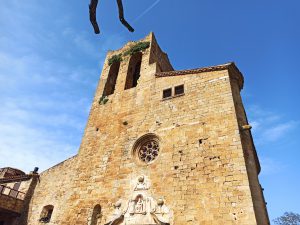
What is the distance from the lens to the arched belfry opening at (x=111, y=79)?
1383cm

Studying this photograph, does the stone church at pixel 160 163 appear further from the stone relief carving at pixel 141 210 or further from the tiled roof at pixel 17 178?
the tiled roof at pixel 17 178

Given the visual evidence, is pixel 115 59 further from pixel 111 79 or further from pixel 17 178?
pixel 17 178

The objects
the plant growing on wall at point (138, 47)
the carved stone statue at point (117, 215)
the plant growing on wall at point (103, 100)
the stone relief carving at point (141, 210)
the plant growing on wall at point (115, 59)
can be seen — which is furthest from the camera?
the plant growing on wall at point (115, 59)

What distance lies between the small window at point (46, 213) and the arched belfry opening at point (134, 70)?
757 centimetres

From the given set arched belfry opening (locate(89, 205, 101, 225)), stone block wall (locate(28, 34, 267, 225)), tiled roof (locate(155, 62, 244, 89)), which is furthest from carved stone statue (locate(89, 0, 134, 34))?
arched belfry opening (locate(89, 205, 101, 225))

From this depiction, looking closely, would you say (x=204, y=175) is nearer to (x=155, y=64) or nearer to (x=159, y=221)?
(x=159, y=221)

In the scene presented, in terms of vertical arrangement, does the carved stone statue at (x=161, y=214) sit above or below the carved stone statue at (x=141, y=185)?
below

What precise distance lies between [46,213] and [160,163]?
7276 mm

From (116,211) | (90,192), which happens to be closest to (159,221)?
(116,211)

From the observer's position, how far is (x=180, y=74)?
10.8m

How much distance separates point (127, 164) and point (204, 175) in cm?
320

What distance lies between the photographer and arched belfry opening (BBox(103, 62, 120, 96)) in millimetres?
13828

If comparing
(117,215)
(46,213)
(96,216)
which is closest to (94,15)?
(117,215)

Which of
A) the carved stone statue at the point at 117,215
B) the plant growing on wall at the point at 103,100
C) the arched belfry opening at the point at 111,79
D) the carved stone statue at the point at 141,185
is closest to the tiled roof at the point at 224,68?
the plant growing on wall at the point at 103,100
